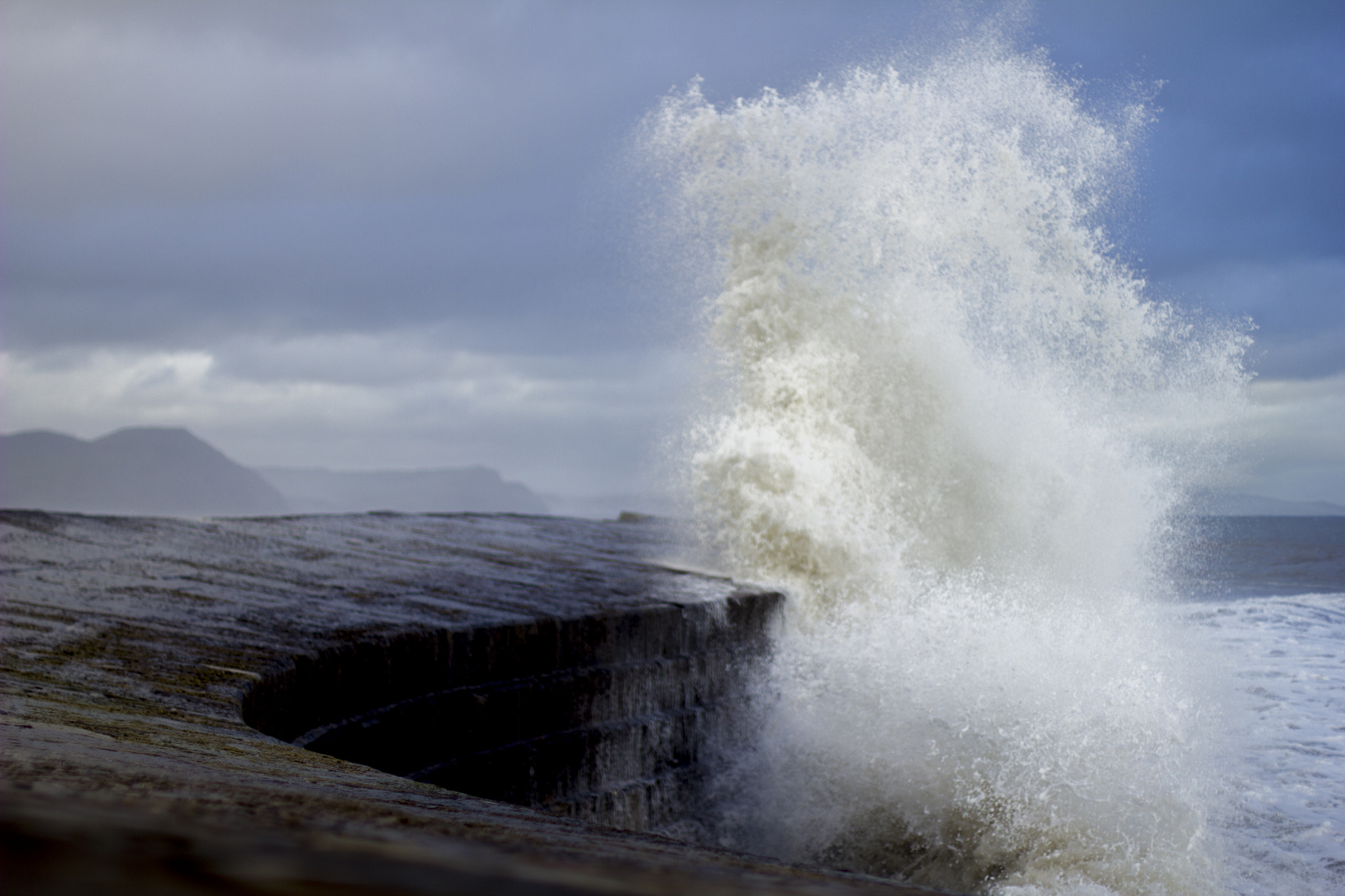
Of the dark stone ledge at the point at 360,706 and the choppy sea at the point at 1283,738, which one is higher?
the dark stone ledge at the point at 360,706

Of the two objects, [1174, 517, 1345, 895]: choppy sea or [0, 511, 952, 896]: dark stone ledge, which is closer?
[0, 511, 952, 896]: dark stone ledge

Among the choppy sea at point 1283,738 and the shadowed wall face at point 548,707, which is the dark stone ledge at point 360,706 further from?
the choppy sea at point 1283,738

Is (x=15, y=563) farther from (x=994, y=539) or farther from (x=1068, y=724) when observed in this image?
(x=994, y=539)

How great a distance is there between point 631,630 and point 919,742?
6.11 feet

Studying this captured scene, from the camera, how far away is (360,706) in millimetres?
3646

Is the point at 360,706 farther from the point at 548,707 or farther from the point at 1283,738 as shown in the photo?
the point at 1283,738

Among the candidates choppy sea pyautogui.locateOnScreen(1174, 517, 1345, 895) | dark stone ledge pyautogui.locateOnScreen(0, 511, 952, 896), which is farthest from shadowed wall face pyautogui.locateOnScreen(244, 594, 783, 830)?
choppy sea pyautogui.locateOnScreen(1174, 517, 1345, 895)

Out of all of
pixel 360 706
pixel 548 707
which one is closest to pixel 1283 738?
pixel 548 707

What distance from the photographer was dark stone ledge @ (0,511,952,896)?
1.26 ft

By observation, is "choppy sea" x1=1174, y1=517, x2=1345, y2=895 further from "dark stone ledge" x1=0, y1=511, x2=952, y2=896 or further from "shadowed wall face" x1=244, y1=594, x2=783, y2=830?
"dark stone ledge" x1=0, y1=511, x2=952, y2=896

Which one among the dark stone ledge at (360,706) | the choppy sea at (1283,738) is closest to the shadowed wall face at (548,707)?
the dark stone ledge at (360,706)

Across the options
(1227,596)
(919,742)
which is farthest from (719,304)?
(1227,596)

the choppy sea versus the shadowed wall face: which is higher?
the shadowed wall face

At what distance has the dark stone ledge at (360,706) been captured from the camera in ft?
1.26
